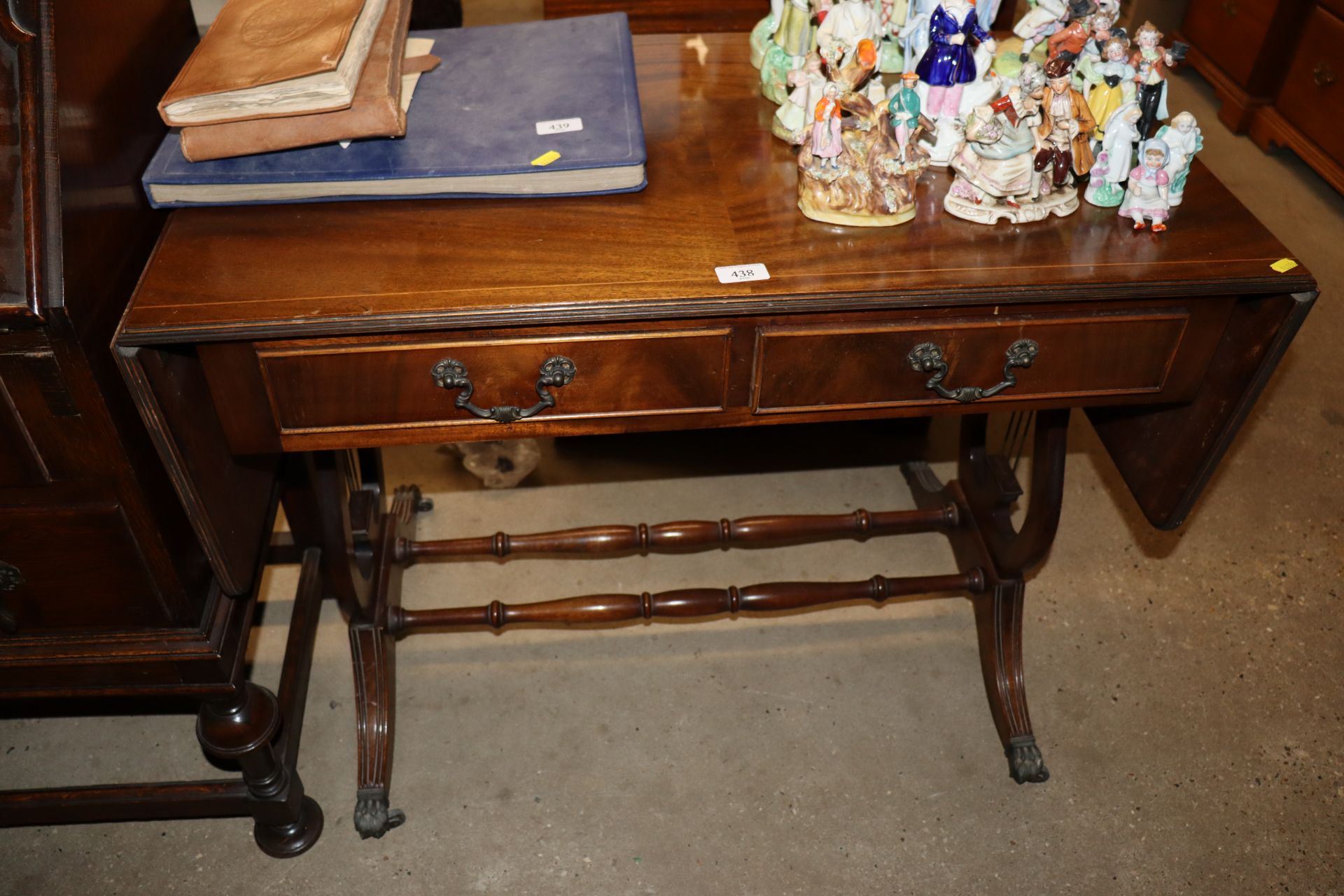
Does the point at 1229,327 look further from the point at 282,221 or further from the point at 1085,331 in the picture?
the point at 282,221

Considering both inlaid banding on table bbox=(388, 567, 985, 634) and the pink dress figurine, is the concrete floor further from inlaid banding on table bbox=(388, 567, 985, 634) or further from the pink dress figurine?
the pink dress figurine

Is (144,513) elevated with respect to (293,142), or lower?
lower

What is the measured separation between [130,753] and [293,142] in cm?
114

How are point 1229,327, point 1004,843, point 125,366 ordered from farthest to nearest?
point 1004,843
point 1229,327
point 125,366

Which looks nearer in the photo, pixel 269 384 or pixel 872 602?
pixel 269 384

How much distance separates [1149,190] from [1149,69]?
0.15m

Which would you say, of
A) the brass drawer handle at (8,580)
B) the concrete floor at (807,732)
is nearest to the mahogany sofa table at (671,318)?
the brass drawer handle at (8,580)

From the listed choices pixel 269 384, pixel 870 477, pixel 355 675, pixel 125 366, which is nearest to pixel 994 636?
pixel 870 477

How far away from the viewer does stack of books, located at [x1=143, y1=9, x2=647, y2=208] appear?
3.98 ft

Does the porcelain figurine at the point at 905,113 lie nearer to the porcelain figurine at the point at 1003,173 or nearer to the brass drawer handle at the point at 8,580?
→ the porcelain figurine at the point at 1003,173

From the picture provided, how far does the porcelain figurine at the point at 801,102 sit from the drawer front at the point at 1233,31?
2691mm

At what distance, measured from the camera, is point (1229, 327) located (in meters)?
1.33

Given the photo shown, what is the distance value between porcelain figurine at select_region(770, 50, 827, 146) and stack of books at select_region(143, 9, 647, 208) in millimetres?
187

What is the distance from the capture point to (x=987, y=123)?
1.23 m
